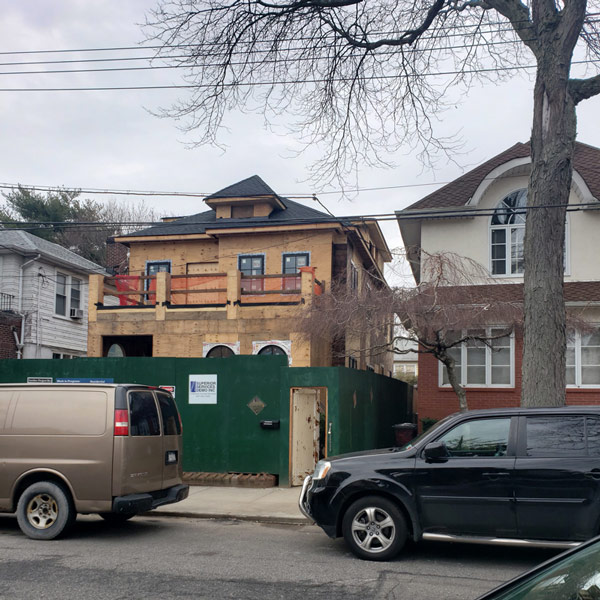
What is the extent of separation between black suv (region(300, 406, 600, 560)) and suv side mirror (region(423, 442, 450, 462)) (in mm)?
11

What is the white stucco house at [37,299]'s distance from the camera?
26214 millimetres

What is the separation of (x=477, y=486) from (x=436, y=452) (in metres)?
0.56

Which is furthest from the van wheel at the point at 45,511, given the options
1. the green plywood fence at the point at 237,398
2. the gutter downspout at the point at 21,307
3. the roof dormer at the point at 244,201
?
the gutter downspout at the point at 21,307

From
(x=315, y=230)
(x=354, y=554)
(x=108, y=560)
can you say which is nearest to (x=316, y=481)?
(x=354, y=554)

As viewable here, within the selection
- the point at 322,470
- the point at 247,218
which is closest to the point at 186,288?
the point at 247,218

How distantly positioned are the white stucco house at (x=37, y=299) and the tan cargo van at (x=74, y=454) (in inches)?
690

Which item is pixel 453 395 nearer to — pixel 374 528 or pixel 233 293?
pixel 233 293

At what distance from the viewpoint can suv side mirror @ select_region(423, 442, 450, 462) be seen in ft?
25.8

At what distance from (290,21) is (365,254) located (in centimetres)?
1475

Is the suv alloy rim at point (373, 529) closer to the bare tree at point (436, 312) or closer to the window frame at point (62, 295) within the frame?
the bare tree at point (436, 312)

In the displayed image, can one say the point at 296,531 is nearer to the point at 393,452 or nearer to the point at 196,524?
the point at 196,524

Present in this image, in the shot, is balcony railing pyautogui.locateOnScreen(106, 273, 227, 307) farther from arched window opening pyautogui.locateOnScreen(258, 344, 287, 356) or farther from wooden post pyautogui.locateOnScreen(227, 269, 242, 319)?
arched window opening pyautogui.locateOnScreen(258, 344, 287, 356)

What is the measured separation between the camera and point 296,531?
993 centimetres

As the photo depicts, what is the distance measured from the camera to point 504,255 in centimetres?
1961
